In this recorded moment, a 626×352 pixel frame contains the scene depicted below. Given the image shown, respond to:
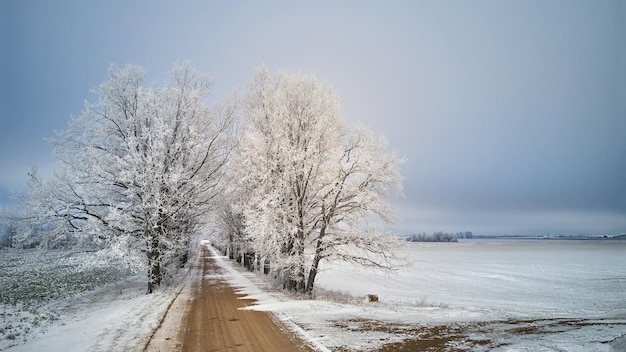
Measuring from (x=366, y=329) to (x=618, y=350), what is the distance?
6.05m

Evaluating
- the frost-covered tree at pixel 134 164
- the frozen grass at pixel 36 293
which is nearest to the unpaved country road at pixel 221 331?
the frozen grass at pixel 36 293

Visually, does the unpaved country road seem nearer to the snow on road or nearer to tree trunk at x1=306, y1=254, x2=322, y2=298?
the snow on road

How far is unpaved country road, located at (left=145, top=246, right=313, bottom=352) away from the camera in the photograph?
9387 mm

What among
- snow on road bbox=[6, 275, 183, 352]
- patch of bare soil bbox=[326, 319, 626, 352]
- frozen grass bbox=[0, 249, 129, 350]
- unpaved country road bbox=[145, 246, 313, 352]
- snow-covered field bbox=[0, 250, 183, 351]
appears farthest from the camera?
frozen grass bbox=[0, 249, 129, 350]

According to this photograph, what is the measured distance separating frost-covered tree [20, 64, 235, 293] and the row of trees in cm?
6

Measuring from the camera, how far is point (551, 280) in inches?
1602

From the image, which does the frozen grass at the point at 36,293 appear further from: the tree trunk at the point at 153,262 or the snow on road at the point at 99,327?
the tree trunk at the point at 153,262

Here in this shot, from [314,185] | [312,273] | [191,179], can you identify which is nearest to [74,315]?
[191,179]

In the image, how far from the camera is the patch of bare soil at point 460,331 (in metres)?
9.06

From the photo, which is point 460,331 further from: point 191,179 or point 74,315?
point 191,179

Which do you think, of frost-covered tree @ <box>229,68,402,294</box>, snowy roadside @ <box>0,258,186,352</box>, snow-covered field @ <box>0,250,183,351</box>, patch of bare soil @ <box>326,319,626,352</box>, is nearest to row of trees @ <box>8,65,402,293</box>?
frost-covered tree @ <box>229,68,402,294</box>

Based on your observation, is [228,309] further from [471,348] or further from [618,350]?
[618,350]

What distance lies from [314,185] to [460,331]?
10122mm

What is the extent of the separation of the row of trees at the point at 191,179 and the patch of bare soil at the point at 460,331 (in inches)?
244
